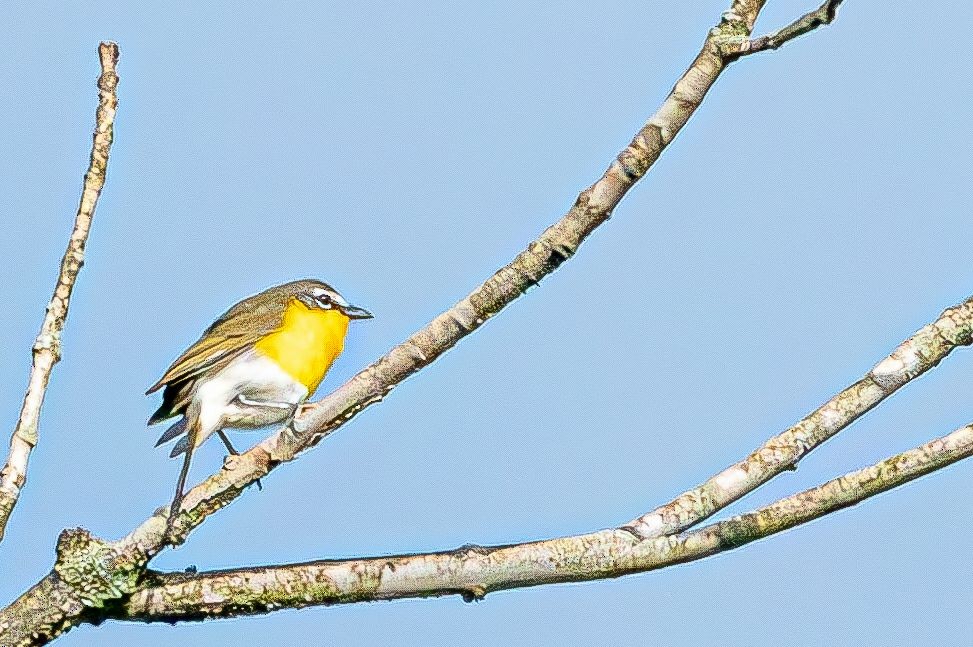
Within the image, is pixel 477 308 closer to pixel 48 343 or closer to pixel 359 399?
pixel 359 399

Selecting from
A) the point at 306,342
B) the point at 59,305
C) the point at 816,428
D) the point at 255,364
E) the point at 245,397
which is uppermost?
the point at 306,342

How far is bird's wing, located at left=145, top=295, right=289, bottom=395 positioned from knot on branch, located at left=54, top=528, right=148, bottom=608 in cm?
222

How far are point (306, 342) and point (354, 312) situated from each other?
565mm

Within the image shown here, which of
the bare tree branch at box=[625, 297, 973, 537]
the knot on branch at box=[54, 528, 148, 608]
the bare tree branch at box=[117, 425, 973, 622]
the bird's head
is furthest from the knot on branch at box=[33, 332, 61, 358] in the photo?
the bird's head

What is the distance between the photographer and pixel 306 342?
6.80 metres

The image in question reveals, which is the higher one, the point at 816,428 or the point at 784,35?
the point at 784,35

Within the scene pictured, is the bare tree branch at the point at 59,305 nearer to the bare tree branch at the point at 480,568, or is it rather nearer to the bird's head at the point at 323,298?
the bare tree branch at the point at 480,568

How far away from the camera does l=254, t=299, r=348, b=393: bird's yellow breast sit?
663 centimetres

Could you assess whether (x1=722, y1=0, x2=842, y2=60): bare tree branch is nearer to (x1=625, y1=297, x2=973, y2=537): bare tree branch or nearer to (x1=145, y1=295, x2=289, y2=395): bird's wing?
(x1=625, y1=297, x2=973, y2=537): bare tree branch

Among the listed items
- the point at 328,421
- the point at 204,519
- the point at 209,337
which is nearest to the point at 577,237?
the point at 328,421

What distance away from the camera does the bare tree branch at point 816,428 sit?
11.5 ft

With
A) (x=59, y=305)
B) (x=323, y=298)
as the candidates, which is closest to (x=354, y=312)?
(x=323, y=298)

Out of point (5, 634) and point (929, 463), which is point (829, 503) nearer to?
point (929, 463)

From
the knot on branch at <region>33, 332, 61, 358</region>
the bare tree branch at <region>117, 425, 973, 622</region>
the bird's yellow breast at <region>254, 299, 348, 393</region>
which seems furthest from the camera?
the bird's yellow breast at <region>254, 299, 348, 393</region>
